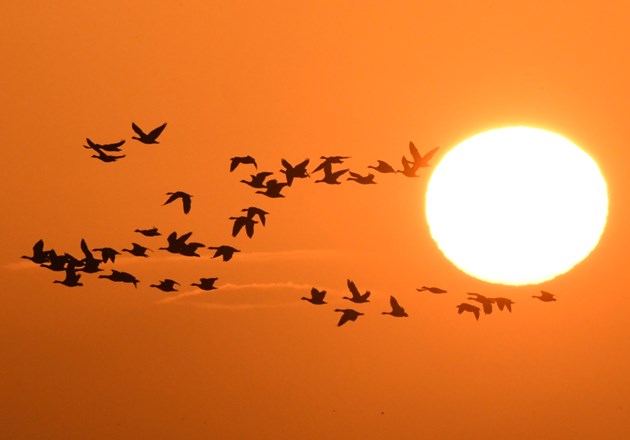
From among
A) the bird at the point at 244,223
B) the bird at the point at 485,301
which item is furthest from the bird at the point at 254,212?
the bird at the point at 485,301

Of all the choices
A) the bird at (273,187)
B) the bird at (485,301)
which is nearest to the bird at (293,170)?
the bird at (273,187)

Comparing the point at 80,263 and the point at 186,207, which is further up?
the point at 186,207

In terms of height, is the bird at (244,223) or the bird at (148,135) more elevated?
the bird at (148,135)

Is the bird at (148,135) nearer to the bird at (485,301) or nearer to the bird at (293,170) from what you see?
the bird at (293,170)

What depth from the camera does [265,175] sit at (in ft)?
44.2

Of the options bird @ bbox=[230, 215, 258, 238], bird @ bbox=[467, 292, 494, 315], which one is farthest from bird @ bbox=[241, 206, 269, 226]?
bird @ bbox=[467, 292, 494, 315]

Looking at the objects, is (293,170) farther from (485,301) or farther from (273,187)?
(485,301)

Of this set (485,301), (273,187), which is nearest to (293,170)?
(273,187)

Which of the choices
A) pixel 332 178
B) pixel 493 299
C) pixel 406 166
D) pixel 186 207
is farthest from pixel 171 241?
pixel 493 299

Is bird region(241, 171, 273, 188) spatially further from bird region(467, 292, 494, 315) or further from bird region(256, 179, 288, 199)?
bird region(467, 292, 494, 315)

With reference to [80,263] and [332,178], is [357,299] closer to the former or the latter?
[332,178]

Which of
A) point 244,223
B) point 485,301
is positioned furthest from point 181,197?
point 485,301

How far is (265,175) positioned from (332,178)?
869 mm

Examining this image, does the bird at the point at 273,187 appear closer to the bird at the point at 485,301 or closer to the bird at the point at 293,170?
the bird at the point at 293,170
